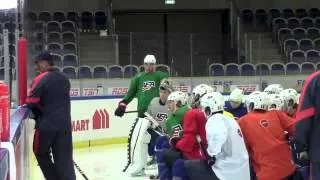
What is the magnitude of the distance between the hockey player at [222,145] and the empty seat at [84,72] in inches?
327

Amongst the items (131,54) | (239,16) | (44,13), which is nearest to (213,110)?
(131,54)

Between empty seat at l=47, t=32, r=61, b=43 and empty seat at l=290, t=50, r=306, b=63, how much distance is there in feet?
19.0

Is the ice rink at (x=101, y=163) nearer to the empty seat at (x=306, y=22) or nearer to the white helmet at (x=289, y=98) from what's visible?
the white helmet at (x=289, y=98)

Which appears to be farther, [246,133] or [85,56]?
[85,56]

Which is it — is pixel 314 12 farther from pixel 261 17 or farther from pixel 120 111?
pixel 120 111

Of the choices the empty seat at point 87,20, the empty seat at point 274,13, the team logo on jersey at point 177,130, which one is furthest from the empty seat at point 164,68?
the team logo on jersey at point 177,130

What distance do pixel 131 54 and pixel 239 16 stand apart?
5926 mm

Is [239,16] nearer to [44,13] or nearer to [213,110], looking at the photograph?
[44,13]

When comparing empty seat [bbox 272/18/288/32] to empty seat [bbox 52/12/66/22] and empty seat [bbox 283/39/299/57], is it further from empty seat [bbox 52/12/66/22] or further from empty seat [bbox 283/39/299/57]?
empty seat [bbox 52/12/66/22]

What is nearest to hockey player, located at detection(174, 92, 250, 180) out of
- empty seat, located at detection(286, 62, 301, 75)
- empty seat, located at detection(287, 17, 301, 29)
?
empty seat, located at detection(286, 62, 301, 75)

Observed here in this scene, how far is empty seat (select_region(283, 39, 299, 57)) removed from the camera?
624 inches

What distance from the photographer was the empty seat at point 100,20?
17156mm

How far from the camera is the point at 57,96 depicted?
522cm

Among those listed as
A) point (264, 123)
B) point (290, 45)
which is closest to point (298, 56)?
point (290, 45)
